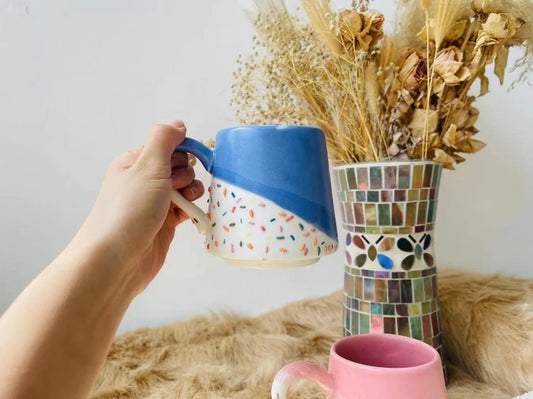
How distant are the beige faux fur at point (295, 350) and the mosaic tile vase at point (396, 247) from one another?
0.07 metres

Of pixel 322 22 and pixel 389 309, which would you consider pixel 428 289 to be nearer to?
pixel 389 309

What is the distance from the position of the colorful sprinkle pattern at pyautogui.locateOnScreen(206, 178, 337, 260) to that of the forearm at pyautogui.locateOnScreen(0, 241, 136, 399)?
13 cm

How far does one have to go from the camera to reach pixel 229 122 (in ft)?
2.91

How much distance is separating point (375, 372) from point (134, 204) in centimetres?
32

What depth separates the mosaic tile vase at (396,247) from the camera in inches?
22.8

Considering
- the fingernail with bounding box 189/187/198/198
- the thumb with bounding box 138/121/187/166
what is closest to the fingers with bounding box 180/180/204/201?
the fingernail with bounding box 189/187/198/198

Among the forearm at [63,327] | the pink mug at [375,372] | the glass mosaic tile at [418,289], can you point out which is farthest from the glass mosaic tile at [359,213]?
the forearm at [63,327]

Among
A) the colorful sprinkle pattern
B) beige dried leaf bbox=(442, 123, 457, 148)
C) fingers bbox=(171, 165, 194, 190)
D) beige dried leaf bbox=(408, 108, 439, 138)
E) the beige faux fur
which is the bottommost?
the beige faux fur

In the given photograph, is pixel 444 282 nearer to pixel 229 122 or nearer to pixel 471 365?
pixel 471 365

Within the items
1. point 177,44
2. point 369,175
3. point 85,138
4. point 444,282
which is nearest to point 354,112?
point 369,175

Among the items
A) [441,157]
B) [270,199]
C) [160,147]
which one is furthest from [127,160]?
[441,157]

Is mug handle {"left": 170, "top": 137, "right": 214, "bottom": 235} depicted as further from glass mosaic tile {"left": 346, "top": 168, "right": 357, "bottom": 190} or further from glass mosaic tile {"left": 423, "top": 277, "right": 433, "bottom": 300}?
glass mosaic tile {"left": 423, "top": 277, "right": 433, "bottom": 300}

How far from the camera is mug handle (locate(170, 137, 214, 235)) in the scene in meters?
0.52

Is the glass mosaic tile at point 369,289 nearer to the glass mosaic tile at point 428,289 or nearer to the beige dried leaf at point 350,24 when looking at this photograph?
the glass mosaic tile at point 428,289
